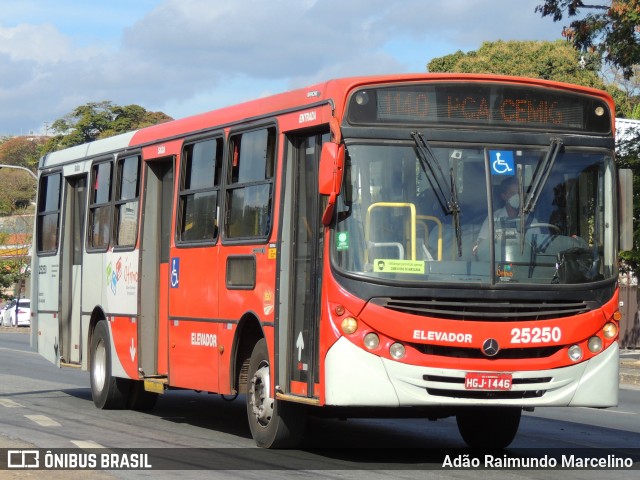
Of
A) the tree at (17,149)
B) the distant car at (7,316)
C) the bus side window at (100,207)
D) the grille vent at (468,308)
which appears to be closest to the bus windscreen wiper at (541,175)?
the grille vent at (468,308)

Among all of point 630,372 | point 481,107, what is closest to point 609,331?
point 481,107

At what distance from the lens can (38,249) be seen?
19422mm

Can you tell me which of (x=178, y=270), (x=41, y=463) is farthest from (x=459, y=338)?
(x=178, y=270)

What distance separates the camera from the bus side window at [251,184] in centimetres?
1204

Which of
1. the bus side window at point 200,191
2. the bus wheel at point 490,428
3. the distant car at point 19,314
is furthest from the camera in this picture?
the distant car at point 19,314

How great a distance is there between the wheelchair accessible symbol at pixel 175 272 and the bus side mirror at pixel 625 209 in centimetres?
516

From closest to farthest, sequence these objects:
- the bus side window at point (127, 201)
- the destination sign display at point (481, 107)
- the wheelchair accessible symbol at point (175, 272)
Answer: the destination sign display at point (481, 107)
the wheelchair accessible symbol at point (175, 272)
the bus side window at point (127, 201)

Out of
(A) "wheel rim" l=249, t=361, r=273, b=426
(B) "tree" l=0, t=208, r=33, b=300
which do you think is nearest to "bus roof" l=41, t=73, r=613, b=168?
(A) "wheel rim" l=249, t=361, r=273, b=426

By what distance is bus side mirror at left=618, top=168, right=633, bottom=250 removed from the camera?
10.9 meters

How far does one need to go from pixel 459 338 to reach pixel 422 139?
1.65 metres

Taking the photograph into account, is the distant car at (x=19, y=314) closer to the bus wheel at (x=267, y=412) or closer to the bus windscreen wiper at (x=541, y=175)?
the bus wheel at (x=267, y=412)

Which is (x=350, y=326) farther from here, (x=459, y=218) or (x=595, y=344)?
(x=595, y=344)

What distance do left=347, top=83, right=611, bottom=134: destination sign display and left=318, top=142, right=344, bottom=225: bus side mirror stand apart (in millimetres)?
399

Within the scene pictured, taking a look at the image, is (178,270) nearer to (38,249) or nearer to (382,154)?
(382,154)
